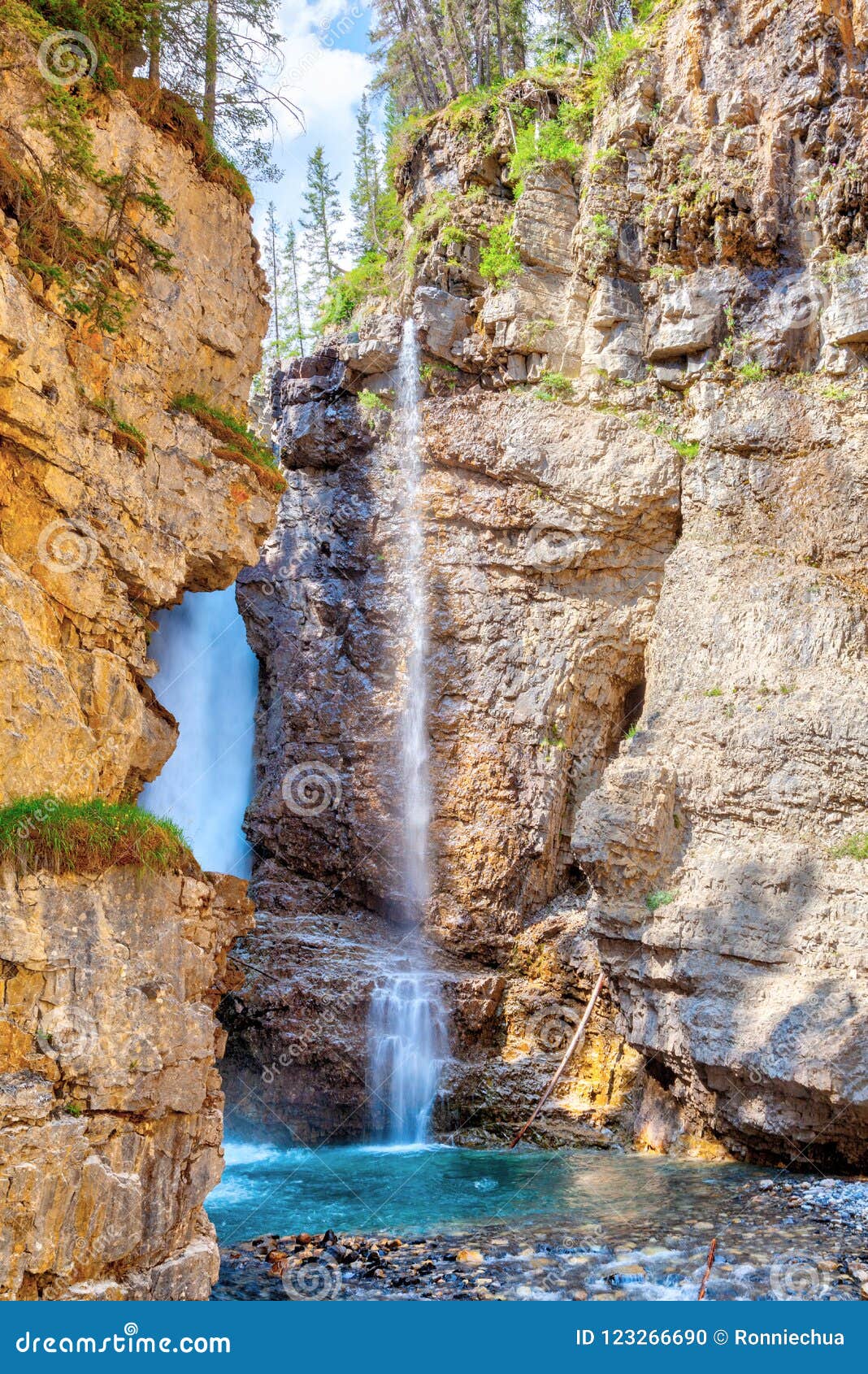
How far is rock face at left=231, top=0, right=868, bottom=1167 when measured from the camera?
16.1 meters

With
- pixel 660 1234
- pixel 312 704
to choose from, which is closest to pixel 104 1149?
pixel 660 1234

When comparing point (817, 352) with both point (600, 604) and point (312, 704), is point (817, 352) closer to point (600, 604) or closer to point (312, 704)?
point (600, 604)

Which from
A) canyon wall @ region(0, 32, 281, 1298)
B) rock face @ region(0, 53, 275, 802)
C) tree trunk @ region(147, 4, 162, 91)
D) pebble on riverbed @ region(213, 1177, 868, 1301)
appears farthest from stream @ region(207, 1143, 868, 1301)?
tree trunk @ region(147, 4, 162, 91)

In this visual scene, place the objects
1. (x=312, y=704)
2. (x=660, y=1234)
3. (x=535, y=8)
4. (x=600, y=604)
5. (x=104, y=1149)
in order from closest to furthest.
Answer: (x=104, y=1149)
(x=660, y=1234)
(x=600, y=604)
(x=312, y=704)
(x=535, y=8)

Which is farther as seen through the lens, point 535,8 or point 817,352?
point 535,8

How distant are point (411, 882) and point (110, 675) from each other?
13.6m

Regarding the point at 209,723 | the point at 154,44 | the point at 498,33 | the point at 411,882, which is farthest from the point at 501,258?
the point at 411,882

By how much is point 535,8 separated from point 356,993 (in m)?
28.6

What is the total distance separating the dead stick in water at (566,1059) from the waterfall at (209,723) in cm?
829

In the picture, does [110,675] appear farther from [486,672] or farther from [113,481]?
[486,672]

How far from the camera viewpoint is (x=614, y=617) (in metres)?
21.6

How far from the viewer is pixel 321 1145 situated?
17.8 m

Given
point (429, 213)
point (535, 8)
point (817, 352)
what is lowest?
point (817, 352)

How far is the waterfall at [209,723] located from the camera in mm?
22812
